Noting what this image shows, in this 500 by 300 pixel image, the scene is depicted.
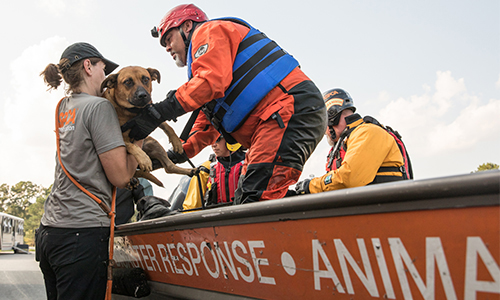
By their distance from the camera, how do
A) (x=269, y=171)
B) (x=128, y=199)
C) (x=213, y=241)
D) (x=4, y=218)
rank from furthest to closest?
(x=4, y=218)
(x=128, y=199)
(x=269, y=171)
(x=213, y=241)

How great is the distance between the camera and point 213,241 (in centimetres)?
195

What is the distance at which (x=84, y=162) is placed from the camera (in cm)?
212

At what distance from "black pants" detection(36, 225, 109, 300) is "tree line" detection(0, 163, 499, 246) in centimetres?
5327

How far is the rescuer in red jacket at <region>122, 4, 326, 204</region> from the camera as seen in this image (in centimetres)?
221

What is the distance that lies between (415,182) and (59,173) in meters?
1.91

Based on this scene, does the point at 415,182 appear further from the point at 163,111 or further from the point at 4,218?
the point at 4,218

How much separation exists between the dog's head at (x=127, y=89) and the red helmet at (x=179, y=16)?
0.38 m

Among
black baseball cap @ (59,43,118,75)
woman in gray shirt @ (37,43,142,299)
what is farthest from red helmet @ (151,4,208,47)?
woman in gray shirt @ (37,43,142,299)

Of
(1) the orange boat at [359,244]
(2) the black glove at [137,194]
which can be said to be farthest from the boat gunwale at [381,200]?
(2) the black glove at [137,194]

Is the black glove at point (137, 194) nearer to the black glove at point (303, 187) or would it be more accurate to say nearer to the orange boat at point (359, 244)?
the black glove at point (303, 187)

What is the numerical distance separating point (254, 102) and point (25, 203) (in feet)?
190

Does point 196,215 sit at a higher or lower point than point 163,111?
lower

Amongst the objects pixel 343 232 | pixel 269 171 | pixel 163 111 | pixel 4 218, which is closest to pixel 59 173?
pixel 163 111

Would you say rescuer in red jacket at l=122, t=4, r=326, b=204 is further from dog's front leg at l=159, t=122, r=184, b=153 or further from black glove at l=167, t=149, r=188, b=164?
black glove at l=167, t=149, r=188, b=164
